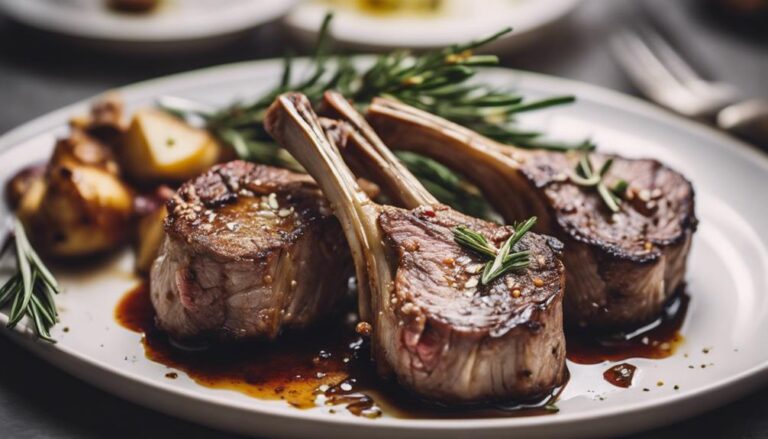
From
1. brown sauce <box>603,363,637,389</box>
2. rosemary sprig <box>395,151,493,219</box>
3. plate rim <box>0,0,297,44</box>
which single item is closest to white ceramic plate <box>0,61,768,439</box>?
brown sauce <box>603,363,637,389</box>

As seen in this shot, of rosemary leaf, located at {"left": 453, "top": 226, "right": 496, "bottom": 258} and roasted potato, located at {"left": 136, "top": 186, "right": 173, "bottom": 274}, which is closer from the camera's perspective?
rosemary leaf, located at {"left": 453, "top": 226, "right": 496, "bottom": 258}

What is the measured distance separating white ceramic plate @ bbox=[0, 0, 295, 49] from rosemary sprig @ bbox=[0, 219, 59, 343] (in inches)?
84.0

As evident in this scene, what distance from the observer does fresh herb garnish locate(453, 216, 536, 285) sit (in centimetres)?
271

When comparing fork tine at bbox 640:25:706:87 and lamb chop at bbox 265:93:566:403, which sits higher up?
fork tine at bbox 640:25:706:87

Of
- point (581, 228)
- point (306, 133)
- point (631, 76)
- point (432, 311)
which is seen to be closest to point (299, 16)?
point (631, 76)

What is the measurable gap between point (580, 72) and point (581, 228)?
2782 mm

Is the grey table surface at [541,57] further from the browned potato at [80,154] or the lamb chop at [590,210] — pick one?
the lamb chop at [590,210]

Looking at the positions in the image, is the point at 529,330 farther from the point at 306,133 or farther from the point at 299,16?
the point at 299,16

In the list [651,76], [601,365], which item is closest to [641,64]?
[651,76]

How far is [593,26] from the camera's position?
619 cm

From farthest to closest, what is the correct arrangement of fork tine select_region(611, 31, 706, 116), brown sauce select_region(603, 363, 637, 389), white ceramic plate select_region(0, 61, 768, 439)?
fork tine select_region(611, 31, 706, 116), brown sauce select_region(603, 363, 637, 389), white ceramic plate select_region(0, 61, 768, 439)

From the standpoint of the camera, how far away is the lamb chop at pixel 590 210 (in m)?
3.06

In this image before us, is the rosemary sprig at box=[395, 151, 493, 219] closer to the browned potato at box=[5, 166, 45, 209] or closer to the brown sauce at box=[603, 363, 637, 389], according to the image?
the brown sauce at box=[603, 363, 637, 389]

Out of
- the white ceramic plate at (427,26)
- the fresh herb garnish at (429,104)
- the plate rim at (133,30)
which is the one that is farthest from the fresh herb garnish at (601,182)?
the plate rim at (133,30)
